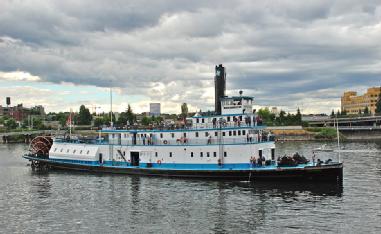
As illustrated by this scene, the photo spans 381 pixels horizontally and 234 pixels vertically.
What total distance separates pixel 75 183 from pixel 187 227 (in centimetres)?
2543

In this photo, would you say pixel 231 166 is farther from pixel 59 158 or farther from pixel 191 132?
pixel 59 158

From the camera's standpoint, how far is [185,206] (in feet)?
131

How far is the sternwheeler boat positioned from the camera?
51.2 meters

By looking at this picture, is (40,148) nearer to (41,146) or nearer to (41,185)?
(41,146)

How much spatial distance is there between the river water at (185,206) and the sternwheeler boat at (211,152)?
1604 mm

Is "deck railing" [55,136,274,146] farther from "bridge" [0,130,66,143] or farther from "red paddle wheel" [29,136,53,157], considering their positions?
"bridge" [0,130,66,143]

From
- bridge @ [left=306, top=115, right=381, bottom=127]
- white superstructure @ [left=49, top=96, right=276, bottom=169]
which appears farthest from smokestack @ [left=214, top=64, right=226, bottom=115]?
bridge @ [left=306, top=115, right=381, bottom=127]

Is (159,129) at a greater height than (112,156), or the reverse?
(159,129)

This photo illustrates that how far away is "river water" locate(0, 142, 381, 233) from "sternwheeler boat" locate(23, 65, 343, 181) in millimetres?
1604

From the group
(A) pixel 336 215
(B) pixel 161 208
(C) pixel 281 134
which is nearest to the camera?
(A) pixel 336 215

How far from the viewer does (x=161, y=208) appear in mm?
39375

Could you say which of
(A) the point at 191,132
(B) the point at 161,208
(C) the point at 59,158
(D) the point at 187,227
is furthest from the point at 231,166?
(C) the point at 59,158

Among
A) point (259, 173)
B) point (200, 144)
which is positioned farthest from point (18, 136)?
point (259, 173)

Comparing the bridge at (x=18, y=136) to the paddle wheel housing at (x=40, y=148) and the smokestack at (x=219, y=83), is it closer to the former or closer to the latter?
the paddle wheel housing at (x=40, y=148)
